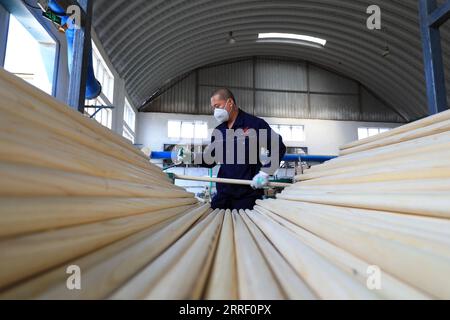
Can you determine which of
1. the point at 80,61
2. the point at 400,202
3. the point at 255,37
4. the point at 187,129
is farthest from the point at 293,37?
the point at 400,202

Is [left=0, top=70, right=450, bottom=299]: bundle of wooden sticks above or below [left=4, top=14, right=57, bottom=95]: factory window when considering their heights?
below

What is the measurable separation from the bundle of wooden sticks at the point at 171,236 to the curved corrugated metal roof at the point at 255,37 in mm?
4365

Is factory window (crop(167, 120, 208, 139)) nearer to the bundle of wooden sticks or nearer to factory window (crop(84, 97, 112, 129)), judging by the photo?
factory window (crop(84, 97, 112, 129))

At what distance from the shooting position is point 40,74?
3.20 m

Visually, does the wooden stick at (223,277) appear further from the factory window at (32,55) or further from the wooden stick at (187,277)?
the factory window at (32,55)

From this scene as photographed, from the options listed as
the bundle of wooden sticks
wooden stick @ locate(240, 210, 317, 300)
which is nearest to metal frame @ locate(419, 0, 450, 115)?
the bundle of wooden sticks

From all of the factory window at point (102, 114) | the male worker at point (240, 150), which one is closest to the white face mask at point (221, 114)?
the male worker at point (240, 150)

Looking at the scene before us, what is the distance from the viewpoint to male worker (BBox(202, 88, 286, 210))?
2.04 metres

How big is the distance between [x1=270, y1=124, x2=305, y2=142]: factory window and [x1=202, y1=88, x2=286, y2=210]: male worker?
6176 mm

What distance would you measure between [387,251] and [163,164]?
6.85 m

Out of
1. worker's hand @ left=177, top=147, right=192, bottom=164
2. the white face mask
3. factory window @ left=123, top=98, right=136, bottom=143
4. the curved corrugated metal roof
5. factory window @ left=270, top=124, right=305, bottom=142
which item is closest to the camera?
the white face mask

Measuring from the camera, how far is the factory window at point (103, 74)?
468 centimetres
